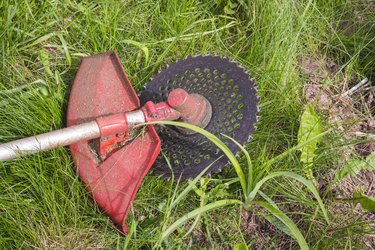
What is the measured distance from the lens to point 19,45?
2164 millimetres

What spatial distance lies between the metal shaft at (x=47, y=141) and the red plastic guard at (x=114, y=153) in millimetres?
159

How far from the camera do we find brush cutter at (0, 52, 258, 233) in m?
1.82

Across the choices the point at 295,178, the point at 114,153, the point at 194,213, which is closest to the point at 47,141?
the point at 114,153

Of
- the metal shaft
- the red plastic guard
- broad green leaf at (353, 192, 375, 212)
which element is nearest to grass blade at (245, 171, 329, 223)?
broad green leaf at (353, 192, 375, 212)

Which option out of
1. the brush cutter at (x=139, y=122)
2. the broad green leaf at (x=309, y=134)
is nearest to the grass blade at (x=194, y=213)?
the brush cutter at (x=139, y=122)

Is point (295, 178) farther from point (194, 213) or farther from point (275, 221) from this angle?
point (194, 213)

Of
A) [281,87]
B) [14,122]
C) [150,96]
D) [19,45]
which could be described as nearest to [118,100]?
[150,96]

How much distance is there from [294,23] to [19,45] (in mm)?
1164

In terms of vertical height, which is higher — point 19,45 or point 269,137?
point 19,45

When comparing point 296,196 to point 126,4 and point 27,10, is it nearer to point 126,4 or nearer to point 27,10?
point 126,4

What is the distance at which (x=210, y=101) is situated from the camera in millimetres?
2002

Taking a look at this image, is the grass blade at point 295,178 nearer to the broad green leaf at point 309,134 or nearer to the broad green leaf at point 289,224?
the broad green leaf at point 289,224

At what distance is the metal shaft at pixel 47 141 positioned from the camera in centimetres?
177

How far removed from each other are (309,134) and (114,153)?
749mm
